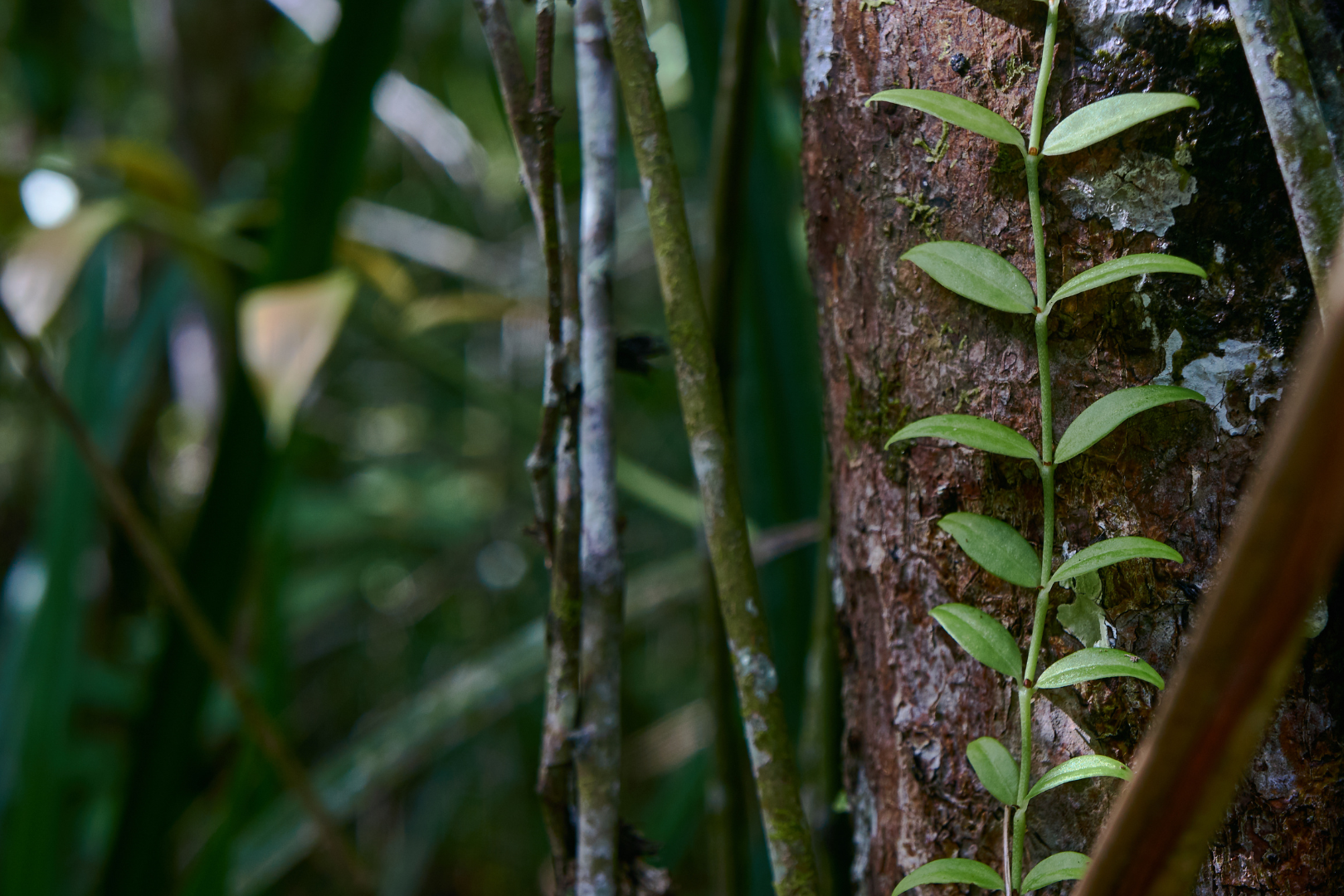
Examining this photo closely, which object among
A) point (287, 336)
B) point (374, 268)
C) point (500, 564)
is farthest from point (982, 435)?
point (500, 564)

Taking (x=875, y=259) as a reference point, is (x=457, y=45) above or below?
above

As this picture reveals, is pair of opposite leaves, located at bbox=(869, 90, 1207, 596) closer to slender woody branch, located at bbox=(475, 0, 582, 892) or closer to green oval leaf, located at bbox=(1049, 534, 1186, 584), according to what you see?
green oval leaf, located at bbox=(1049, 534, 1186, 584)

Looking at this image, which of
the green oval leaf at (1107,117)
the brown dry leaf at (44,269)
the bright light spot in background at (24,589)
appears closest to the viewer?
the green oval leaf at (1107,117)

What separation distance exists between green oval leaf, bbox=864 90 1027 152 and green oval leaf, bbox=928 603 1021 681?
0.11 m

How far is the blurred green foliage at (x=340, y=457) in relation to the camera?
540mm

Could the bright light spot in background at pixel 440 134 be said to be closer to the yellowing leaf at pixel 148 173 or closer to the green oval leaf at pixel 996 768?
the yellowing leaf at pixel 148 173

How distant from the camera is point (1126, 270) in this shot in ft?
0.62

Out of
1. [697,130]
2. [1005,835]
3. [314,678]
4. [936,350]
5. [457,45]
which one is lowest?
[314,678]

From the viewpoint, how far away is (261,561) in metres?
0.79

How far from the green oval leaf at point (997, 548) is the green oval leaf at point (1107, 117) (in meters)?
0.09

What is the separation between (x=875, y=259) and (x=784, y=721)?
13 cm

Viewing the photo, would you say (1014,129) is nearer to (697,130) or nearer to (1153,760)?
(1153,760)

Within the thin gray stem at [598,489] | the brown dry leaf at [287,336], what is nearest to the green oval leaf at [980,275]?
the thin gray stem at [598,489]

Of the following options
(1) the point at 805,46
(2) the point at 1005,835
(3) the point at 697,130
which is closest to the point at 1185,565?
(2) the point at 1005,835
